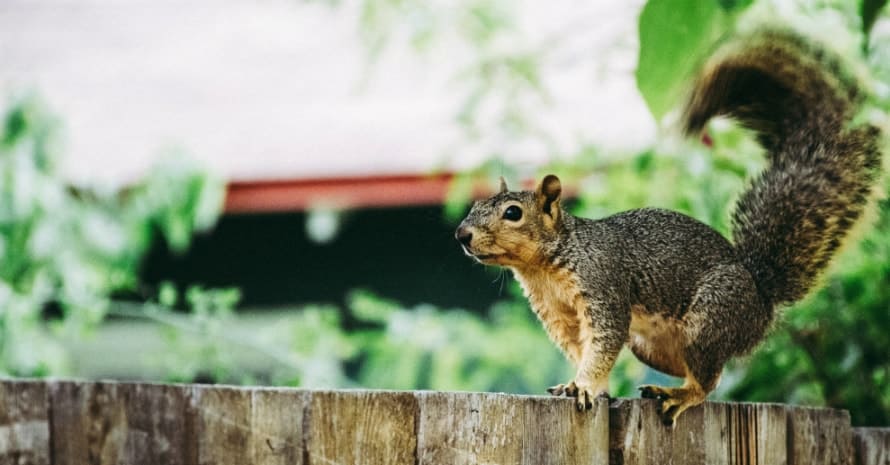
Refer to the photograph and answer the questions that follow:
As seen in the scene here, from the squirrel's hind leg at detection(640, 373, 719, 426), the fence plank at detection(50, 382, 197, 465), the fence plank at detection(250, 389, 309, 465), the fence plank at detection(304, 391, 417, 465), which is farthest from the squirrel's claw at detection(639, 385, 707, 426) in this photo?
the fence plank at detection(50, 382, 197, 465)

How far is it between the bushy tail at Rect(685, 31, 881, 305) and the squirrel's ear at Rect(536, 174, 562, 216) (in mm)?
239

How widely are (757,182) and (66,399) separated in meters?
1.19

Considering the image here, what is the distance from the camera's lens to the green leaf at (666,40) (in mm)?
959

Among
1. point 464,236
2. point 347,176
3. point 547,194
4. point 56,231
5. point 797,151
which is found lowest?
point 464,236

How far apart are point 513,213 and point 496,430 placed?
0.48 metres

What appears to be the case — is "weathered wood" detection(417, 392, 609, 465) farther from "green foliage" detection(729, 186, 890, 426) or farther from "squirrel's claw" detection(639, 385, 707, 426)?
"green foliage" detection(729, 186, 890, 426)

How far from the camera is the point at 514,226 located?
1.80 meters

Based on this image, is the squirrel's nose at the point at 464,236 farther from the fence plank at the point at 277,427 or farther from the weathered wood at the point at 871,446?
the weathered wood at the point at 871,446

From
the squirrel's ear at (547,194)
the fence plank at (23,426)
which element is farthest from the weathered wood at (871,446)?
the fence plank at (23,426)

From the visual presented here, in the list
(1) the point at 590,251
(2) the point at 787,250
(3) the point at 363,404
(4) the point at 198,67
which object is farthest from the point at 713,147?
(4) the point at 198,67

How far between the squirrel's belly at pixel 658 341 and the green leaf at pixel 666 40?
0.91 meters

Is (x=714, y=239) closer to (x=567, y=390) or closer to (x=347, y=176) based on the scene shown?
(x=567, y=390)

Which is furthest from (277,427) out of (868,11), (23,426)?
(868,11)

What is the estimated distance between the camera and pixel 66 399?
1454 millimetres
